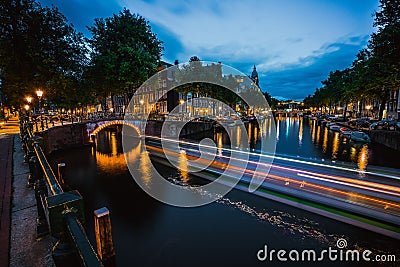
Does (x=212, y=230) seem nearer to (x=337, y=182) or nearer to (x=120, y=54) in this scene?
(x=337, y=182)

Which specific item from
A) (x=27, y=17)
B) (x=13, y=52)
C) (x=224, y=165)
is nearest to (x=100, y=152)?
(x=13, y=52)

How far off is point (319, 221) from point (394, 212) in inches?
129

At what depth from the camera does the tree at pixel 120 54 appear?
2802cm

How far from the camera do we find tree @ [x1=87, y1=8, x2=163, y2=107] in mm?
28016

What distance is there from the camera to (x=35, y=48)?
69.6ft

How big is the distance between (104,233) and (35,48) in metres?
23.6

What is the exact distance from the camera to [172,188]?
52.0 ft

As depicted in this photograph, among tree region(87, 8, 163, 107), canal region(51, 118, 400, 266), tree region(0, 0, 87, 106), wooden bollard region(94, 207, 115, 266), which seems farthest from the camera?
tree region(87, 8, 163, 107)

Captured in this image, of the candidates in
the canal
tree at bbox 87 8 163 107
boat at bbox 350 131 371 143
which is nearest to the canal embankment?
the canal

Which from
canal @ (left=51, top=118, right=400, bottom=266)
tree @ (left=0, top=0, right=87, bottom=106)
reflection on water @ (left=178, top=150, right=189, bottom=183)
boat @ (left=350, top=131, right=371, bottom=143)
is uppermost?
tree @ (left=0, top=0, right=87, bottom=106)

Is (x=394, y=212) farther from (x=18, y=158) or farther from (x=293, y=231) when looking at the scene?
(x=18, y=158)

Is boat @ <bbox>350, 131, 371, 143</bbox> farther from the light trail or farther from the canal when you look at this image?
the canal

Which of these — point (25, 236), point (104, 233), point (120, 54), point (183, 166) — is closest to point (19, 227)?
point (25, 236)

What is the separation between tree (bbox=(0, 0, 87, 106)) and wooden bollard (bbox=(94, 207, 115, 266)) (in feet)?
72.2
